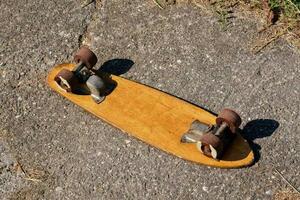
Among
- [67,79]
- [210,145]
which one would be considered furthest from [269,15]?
[67,79]

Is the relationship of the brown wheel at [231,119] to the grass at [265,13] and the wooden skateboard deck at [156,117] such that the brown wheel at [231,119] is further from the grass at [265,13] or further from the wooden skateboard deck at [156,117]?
the grass at [265,13]

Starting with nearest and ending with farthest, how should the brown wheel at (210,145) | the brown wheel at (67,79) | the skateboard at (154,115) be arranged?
the brown wheel at (210,145)
the skateboard at (154,115)
the brown wheel at (67,79)

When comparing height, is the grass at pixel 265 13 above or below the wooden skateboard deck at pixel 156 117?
above

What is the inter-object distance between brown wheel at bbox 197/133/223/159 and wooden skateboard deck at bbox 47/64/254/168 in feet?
0.14

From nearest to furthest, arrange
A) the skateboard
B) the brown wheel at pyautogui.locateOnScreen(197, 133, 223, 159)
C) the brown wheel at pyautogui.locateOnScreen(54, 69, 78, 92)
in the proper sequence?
the brown wheel at pyautogui.locateOnScreen(197, 133, 223, 159)
the skateboard
the brown wheel at pyautogui.locateOnScreen(54, 69, 78, 92)

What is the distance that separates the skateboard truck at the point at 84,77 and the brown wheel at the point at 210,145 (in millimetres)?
727

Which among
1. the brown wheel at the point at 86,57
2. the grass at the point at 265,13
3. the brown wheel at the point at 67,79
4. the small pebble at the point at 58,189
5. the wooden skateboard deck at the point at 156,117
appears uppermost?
the grass at the point at 265,13

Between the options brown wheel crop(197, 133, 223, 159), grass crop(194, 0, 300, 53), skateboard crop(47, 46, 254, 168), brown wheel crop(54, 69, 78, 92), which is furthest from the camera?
grass crop(194, 0, 300, 53)

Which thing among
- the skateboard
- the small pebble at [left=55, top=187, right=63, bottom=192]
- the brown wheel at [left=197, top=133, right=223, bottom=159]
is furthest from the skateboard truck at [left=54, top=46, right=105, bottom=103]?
the brown wheel at [left=197, top=133, right=223, bottom=159]

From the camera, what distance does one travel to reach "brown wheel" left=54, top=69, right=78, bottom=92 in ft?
10.8

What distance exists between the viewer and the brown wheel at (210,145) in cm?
290

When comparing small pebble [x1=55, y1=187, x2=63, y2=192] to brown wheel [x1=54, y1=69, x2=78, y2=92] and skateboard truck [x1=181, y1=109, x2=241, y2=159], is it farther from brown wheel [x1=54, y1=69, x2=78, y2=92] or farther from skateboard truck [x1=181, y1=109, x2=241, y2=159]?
skateboard truck [x1=181, y1=109, x2=241, y2=159]

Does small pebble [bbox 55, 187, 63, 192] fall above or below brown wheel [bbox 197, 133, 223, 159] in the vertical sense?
below

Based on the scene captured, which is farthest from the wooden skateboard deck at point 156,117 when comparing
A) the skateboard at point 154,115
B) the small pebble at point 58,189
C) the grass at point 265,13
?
the grass at point 265,13
